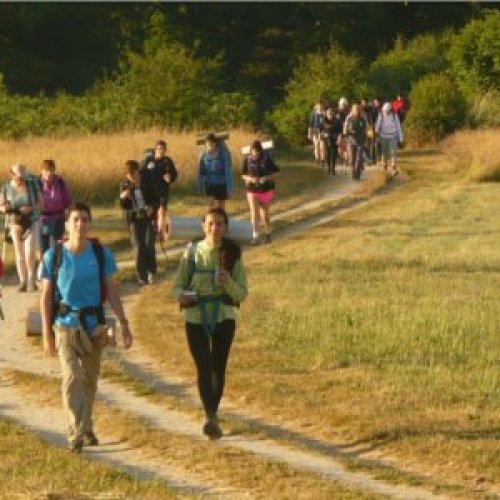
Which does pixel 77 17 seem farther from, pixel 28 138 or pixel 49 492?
pixel 49 492

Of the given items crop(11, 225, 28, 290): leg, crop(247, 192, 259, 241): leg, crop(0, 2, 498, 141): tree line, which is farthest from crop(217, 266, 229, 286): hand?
crop(0, 2, 498, 141): tree line

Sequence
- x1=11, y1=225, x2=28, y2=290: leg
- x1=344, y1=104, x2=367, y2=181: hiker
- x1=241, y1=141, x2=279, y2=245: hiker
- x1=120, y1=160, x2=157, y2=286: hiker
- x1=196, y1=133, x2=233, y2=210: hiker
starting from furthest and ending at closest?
x1=344, y1=104, x2=367, y2=181: hiker → x1=241, y1=141, x2=279, y2=245: hiker → x1=196, y1=133, x2=233, y2=210: hiker → x1=11, y1=225, x2=28, y2=290: leg → x1=120, y1=160, x2=157, y2=286: hiker

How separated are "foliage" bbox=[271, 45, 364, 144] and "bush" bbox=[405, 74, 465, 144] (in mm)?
3425

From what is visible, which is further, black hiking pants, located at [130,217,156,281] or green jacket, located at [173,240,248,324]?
black hiking pants, located at [130,217,156,281]

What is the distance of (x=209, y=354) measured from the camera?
11.1 m

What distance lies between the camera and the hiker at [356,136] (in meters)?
34.2

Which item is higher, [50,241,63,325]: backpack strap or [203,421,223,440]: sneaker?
[50,241,63,325]: backpack strap

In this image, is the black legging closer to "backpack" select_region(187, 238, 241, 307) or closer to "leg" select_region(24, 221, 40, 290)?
"backpack" select_region(187, 238, 241, 307)

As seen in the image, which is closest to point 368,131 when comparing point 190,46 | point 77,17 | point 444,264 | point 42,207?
point 444,264

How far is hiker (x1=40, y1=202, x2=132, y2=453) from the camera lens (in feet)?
34.2

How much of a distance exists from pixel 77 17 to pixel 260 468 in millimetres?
67671

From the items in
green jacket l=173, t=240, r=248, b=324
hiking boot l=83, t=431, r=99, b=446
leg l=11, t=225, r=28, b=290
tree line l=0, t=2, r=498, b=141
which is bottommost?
hiking boot l=83, t=431, r=99, b=446

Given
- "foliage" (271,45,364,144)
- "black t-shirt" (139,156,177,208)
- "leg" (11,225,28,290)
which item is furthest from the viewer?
"foliage" (271,45,364,144)

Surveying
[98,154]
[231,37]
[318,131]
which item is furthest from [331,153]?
[231,37]
